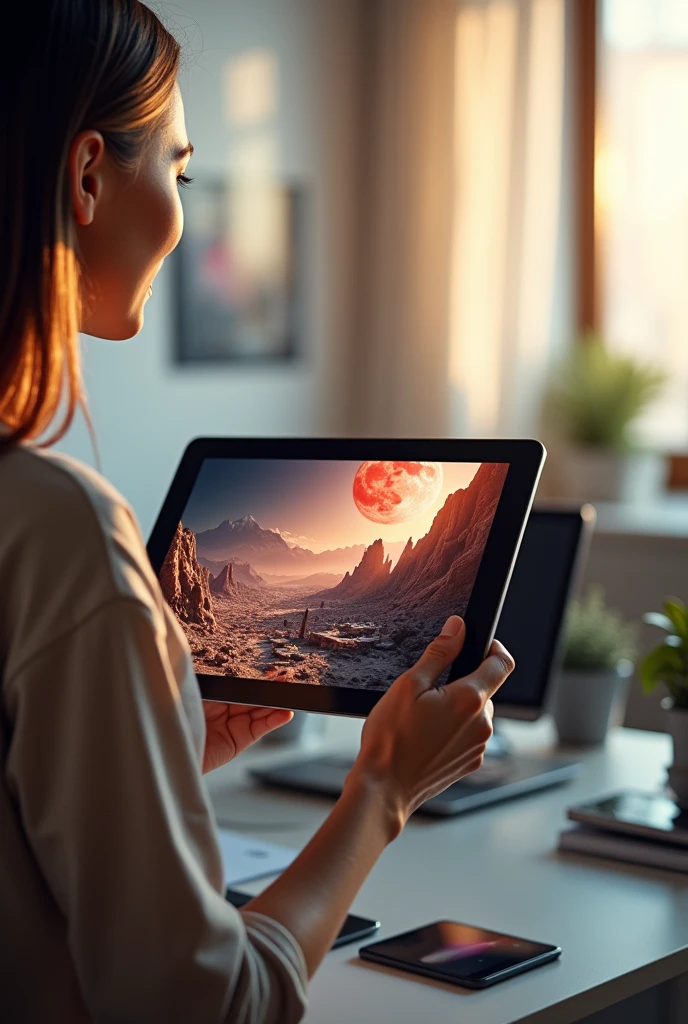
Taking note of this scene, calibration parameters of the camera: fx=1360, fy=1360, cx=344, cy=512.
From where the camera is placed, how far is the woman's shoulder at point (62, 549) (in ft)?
2.59

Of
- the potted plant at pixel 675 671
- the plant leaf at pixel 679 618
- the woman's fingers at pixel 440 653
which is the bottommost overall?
the potted plant at pixel 675 671

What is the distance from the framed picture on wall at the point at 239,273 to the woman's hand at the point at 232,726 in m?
2.75

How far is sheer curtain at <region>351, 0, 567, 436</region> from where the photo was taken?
4.20m

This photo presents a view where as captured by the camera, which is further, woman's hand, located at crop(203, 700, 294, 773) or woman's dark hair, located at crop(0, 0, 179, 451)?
woman's hand, located at crop(203, 700, 294, 773)

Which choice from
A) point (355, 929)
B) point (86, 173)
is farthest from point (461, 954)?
point (86, 173)

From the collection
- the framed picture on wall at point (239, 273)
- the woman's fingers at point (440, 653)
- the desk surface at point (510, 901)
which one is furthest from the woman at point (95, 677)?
the framed picture on wall at point (239, 273)

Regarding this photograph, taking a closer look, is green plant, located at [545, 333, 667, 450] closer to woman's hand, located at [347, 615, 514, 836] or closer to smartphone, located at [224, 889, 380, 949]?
smartphone, located at [224, 889, 380, 949]

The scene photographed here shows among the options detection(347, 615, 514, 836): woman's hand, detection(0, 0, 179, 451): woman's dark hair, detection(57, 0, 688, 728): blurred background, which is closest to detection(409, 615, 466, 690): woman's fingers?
detection(347, 615, 514, 836): woman's hand

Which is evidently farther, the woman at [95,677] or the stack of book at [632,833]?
the stack of book at [632,833]

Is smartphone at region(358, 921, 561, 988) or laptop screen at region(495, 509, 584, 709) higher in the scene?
laptop screen at region(495, 509, 584, 709)

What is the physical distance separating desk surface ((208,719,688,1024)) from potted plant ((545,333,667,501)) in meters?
2.14

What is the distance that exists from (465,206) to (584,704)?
2437mm

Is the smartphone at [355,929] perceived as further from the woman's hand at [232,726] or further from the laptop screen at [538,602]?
the laptop screen at [538,602]

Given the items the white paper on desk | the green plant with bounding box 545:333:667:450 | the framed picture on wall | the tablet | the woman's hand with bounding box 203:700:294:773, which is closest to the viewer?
the tablet
